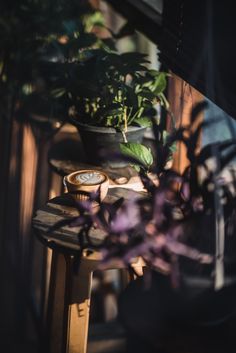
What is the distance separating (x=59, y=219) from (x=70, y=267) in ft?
0.44

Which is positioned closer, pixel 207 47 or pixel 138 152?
pixel 207 47

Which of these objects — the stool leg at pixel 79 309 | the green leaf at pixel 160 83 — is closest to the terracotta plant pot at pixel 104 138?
the green leaf at pixel 160 83

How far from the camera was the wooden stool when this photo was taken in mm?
1440

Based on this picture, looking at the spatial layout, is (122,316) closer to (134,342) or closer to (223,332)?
(134,342)

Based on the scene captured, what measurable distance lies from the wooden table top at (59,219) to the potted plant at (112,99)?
0.19 meters

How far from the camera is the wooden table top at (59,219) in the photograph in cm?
143

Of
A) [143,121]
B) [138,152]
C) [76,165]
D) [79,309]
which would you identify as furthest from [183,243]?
[76,165]

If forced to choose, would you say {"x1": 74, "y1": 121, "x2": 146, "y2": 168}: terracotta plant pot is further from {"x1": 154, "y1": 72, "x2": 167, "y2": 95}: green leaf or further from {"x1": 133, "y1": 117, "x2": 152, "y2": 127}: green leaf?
{"x1": 154, "y1": 72, "x2": 167, "y2": 95}: green leaf

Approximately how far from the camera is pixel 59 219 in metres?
1.54

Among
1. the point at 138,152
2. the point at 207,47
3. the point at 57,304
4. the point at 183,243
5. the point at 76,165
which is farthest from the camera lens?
the point at 76,165

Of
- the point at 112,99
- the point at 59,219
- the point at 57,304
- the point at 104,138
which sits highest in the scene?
the point at 112,99

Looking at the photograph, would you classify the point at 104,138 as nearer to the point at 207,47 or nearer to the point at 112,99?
the point at 112,99

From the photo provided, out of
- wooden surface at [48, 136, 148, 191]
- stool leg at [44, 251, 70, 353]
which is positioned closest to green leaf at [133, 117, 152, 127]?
wooden surface at [48, 136, 148, 191]

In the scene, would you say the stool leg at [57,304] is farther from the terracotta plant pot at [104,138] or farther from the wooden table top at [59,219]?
the terracotta plant pot at [104,138]
